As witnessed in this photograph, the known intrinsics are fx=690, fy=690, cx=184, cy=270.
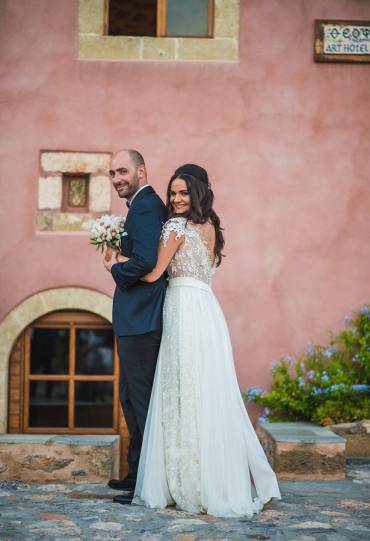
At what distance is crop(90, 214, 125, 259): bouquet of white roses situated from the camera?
338cm

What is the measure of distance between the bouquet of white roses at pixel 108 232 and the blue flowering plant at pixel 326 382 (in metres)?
2.25

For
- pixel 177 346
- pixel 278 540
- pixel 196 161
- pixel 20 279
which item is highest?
pixel 196 161

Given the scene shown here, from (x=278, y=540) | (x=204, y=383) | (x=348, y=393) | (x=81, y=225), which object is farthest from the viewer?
(x=81, y=225)

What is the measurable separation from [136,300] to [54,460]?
4.17 ft

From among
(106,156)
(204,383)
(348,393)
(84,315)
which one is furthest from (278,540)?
(106,156)

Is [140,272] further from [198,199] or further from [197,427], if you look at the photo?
[197,427]

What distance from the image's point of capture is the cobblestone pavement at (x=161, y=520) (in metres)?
2.85

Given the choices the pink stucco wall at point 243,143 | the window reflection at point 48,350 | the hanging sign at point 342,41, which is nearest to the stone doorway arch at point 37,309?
the pink stucco wall at point 243,143

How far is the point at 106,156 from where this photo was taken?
540 centimetres

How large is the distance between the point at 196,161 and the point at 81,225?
1029mm

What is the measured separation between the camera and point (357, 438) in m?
4.86

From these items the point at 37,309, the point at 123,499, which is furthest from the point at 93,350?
the point at 123,499

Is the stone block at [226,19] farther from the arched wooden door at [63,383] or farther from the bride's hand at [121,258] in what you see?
Answer: the bride's hand at [121,258]

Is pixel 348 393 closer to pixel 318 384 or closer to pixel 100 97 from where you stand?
pixel 318 384
